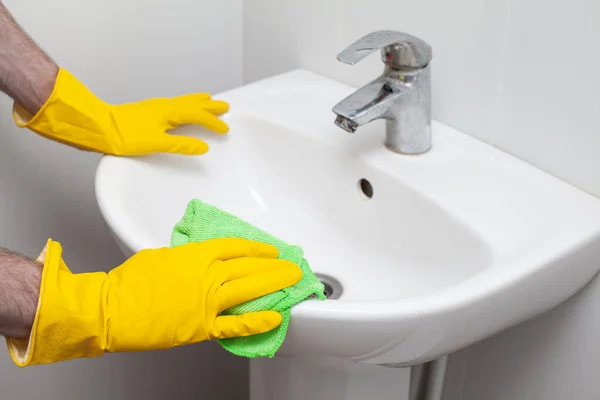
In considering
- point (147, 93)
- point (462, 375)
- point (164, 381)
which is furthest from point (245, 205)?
point (164, 381)

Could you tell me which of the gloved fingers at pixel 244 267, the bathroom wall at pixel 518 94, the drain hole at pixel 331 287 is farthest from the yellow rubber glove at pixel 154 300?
the bathroom wall at pixel 518 94

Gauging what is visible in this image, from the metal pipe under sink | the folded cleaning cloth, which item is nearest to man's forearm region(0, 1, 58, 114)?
the folded cleaning cloth

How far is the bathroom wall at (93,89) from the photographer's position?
1.03 meters

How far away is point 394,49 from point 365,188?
0.18 meters

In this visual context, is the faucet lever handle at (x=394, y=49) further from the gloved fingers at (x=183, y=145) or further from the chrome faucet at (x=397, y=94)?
the gloved fingers at (x=183, y=145)

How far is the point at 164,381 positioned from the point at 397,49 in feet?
2.65

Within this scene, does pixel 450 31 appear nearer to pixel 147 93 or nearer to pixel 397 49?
pixel 397 49

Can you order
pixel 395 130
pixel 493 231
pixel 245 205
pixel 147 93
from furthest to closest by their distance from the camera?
pixel 147 93, pixel 245 205, pixel 395 130, pixel 493 231

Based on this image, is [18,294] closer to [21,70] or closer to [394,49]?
[21,70]

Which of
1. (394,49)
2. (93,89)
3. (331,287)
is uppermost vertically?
(394,49)

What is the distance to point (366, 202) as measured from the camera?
2.98 ft

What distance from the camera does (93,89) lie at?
42.4 inches

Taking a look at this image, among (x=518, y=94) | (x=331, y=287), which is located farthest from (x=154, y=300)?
(x=518, y=94)

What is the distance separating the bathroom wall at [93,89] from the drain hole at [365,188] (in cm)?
40
